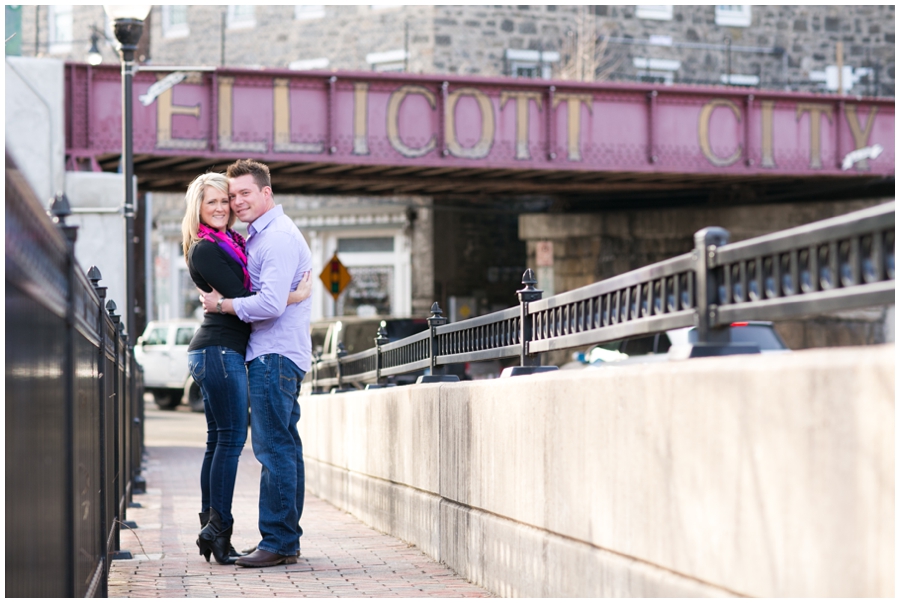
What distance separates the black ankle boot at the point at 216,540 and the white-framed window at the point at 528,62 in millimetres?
29078

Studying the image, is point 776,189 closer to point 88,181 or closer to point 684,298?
point 88,181

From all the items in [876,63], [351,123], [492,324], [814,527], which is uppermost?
[876,63]

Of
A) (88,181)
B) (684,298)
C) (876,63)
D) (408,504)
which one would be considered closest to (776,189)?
(876,63)

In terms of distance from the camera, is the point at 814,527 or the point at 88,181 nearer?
the point at 814,527

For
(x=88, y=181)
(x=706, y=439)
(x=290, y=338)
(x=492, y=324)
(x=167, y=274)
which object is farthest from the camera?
(x=167, y=274)

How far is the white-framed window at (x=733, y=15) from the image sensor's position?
35812 millimetres

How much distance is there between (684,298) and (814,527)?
1004 millimetres

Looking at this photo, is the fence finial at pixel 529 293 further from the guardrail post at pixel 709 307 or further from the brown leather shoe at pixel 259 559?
the brown leather shoe at pixel 259 559

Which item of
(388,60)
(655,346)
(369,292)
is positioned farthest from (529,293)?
(388,60)

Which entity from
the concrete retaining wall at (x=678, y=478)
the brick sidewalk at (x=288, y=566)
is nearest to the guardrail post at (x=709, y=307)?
the concrete retaining wall at (x=678, y=478)

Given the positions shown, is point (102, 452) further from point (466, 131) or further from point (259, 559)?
point (466, 131)

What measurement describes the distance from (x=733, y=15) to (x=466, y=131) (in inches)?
642

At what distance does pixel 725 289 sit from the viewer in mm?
3207

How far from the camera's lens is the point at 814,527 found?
8.43 feet
